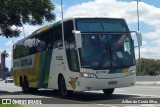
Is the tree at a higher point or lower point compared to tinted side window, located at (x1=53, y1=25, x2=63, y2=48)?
higher

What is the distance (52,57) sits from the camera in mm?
21359

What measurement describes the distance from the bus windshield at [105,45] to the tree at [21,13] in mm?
7713

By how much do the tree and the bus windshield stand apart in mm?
7713

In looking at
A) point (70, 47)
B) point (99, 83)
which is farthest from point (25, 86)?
point (99, 83)

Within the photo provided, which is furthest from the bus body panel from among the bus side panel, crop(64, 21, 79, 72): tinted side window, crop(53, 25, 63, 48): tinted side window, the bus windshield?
the bus side panel

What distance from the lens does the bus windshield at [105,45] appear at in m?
17.6

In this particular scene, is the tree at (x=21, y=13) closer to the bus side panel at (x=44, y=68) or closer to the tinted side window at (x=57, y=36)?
the bus side panel at (x=44, y=68)

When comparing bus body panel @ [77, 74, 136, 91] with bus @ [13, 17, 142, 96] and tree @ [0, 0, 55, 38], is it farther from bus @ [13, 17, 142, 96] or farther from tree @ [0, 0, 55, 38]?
tree @ [0, 0, 55, 38]

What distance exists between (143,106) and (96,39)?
435 cm

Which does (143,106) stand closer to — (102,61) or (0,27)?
(102,61)

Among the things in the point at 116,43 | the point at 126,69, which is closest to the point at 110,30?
the point at 116,43

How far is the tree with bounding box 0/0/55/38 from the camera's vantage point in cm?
2461

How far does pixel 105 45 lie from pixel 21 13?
9.68 meters

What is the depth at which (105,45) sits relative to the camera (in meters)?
17.8
